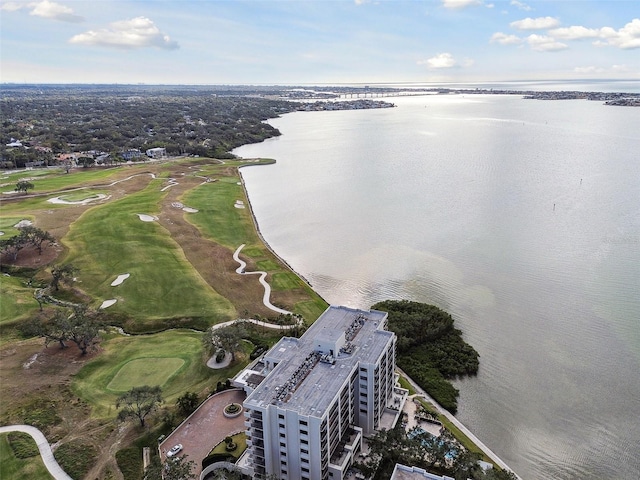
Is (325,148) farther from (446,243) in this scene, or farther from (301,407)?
(301,407)

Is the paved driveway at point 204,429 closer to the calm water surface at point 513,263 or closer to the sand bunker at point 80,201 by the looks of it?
the calm water surface at point 513,263

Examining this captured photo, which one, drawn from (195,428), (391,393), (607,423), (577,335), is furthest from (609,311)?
(195,428)

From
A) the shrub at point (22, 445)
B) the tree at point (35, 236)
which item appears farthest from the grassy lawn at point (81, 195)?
the shrub at point (22, 445)

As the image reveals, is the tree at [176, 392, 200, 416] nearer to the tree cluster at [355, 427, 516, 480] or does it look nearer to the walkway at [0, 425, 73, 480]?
the walkway at [0, 425, 73, 480]

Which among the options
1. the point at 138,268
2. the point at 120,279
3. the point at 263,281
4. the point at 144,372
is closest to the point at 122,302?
the point at 120,279

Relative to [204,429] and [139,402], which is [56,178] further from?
[204,429]

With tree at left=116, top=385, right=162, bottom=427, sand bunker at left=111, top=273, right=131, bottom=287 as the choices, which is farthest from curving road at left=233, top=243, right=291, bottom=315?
tree at left=116, top=385, right=162, bottom=427
